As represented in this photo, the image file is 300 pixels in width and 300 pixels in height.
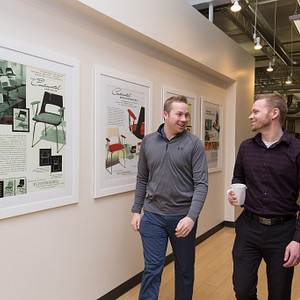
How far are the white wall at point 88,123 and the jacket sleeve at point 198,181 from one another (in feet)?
2.89

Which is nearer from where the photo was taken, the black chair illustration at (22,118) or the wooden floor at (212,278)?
the black chair illustration at (22,118)

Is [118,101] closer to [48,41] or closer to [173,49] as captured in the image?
[48,41]

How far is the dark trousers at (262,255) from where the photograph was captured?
1.88 metres

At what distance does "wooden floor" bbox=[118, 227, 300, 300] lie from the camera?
2.90 meters

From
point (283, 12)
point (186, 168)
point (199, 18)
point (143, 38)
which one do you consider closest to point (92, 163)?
point (186, 168)

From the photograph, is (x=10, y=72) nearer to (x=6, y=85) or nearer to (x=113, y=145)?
(x=6, y=85)

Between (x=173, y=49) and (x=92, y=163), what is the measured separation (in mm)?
1598

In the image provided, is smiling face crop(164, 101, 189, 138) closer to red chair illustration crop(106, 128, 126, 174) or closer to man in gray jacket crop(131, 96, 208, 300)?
man in gray jacket crop(131, 96, 208, 300)

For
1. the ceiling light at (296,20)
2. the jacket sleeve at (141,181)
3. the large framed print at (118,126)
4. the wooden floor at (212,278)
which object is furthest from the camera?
the ceiling light at (296,20)

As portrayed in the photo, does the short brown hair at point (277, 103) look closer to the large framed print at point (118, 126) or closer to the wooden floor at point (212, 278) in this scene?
the large framed print at point (118, 126)

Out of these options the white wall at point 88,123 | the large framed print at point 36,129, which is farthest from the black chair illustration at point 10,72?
the white wall at point 88,123

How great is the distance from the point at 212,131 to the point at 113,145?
2.38 meters

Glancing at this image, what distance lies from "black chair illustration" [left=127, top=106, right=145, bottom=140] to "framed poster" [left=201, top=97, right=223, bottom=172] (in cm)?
154

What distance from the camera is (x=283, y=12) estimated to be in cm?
582
